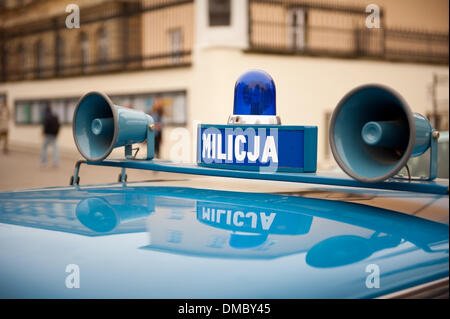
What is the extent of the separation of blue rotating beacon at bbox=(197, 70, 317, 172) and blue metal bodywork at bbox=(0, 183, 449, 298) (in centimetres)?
39

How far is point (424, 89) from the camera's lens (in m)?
18.1

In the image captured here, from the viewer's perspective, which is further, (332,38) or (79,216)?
(332,38)

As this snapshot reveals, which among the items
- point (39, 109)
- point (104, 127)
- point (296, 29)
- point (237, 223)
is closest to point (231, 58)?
point (296, 29)

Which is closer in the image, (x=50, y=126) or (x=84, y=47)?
(x=50, y=126)

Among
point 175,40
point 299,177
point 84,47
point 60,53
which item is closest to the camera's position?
point 299,177

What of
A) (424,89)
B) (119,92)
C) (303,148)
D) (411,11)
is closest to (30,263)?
(303,148)

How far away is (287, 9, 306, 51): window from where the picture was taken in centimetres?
1666

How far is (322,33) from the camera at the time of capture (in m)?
16.7

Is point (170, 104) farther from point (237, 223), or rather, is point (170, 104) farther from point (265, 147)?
point (237, 223)

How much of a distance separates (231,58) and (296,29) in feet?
9.63

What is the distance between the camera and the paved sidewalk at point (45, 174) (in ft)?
33.0

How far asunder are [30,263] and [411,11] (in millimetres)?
20635
